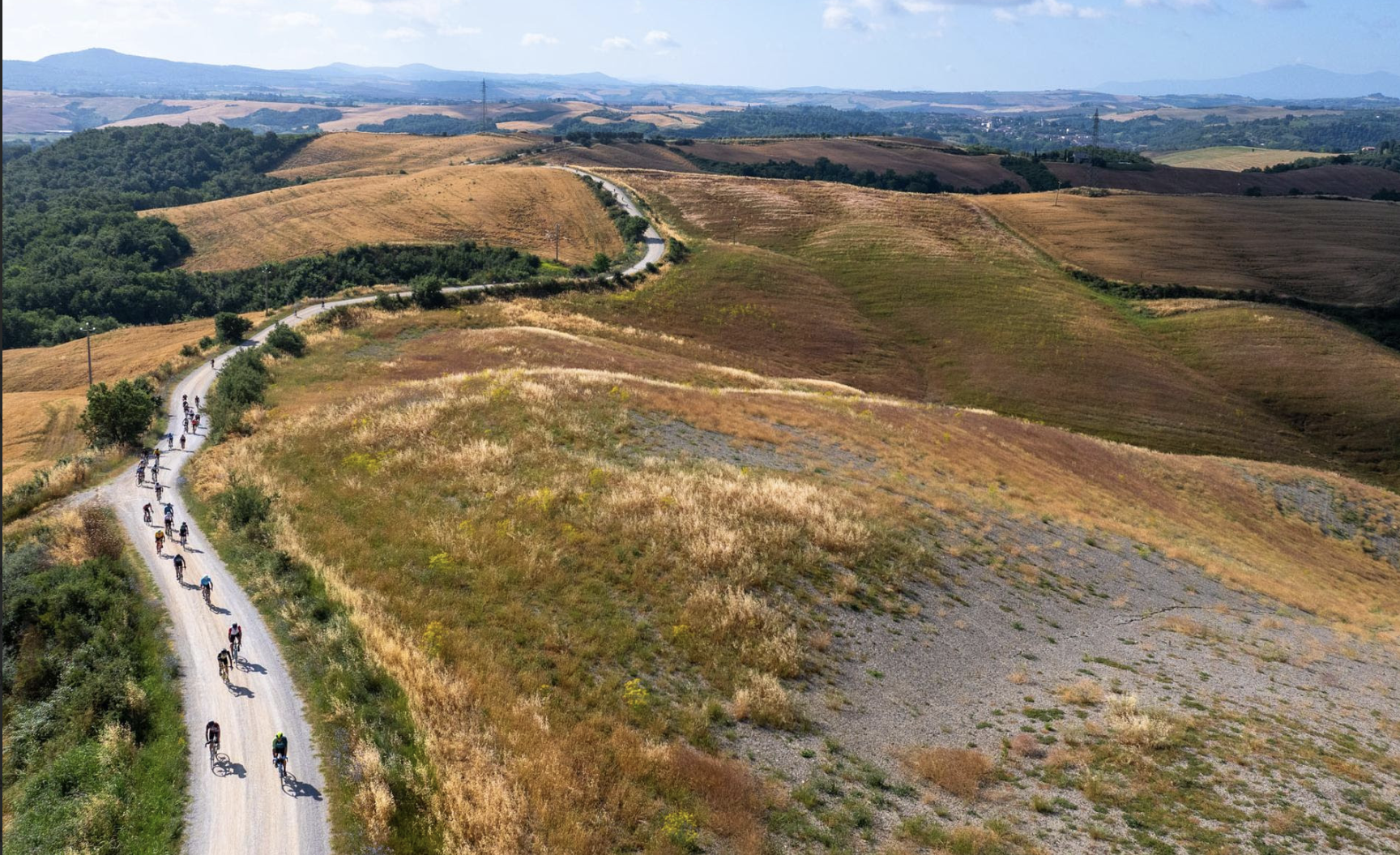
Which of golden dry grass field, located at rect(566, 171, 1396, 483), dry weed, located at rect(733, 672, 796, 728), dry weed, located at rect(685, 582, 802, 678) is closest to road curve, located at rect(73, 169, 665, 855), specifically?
dry weed, located at rect(733, 672, 796, 728)

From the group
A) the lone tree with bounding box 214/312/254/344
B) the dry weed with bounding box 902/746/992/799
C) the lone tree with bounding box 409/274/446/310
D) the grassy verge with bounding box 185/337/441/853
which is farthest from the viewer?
the lone tree with bounding box 409/274/446/310

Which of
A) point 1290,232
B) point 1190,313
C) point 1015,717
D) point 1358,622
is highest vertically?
point 1290,232

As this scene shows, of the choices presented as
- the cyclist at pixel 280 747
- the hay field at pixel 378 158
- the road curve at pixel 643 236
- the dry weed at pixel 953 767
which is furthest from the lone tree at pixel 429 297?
the hay field at pixel 378 158

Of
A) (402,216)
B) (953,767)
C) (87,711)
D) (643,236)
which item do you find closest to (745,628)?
(953,767)

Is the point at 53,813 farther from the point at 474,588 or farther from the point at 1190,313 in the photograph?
the point at 1190,313

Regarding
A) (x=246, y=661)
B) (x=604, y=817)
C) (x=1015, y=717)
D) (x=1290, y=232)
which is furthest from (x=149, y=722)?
(x=1290, y=232)

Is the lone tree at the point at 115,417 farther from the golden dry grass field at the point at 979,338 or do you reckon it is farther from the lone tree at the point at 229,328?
the golden dry grass field at the point at 979,338

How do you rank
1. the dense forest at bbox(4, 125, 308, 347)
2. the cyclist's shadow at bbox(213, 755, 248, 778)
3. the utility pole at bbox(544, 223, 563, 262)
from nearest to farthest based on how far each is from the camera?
the cyclist's shadow at bbox(213, 755, 248, 778) < the dense forest at bbox(4, 125, 308, 347) < the utility pole at bbox(544, 223, 563, 262)

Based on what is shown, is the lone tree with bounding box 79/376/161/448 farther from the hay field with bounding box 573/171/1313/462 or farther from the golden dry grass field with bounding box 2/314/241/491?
the hay field with bounding box 573/171/1313/462
